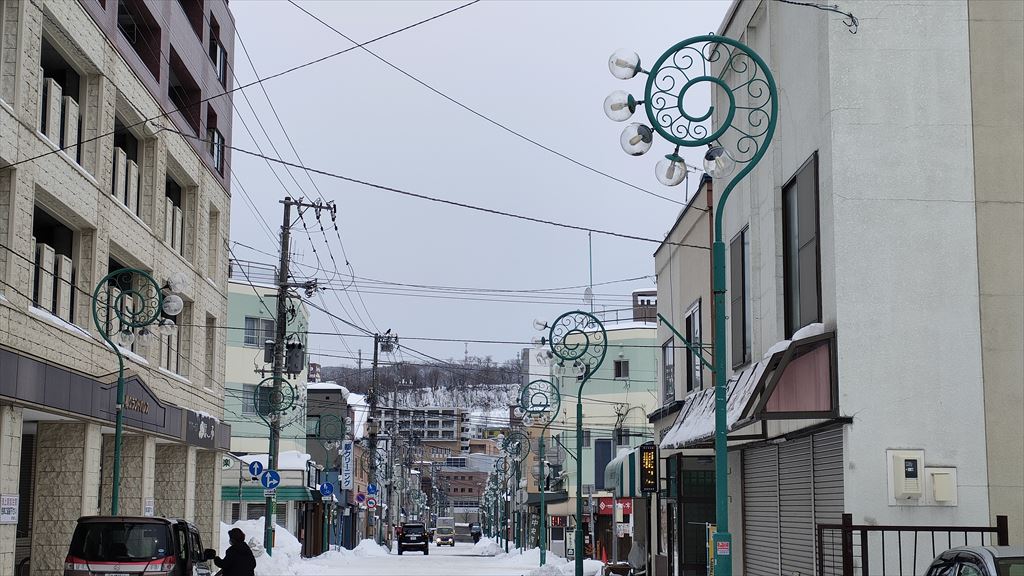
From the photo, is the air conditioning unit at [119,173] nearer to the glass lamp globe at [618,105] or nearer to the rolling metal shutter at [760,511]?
the rolling metal shutter at [760,511]

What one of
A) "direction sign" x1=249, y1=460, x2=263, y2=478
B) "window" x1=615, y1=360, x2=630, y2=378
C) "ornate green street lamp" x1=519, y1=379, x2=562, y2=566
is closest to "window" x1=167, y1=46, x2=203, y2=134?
"direction sign" x1=249, y1=460, x2=263, y2=478

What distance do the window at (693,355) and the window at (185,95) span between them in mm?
17528

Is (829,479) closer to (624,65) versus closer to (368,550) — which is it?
(624,65)

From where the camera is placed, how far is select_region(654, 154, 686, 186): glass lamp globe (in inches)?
536

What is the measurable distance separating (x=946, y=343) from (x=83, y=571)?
12.9 metres

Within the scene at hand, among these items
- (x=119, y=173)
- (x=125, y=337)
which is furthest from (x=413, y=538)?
(x=125, y=337)

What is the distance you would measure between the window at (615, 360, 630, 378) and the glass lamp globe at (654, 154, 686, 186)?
2178 inches

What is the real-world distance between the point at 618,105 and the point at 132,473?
74.9ft

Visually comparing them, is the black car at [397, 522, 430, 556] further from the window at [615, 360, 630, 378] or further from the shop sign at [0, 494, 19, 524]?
the shop sign at [0, 494, 19, 524]

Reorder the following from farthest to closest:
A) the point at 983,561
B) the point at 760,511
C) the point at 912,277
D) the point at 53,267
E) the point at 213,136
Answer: the point at 213,136, the point at 53,267, the point at 760,511, the point at 912,277, the point at 983,561

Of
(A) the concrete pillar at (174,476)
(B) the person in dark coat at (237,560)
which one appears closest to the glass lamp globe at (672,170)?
(B) the person in dark coat at (237,560)

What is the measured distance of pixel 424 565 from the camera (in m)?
49.6

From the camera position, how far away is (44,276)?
25.0 m

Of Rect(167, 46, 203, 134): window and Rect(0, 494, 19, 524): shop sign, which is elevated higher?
Rect(167, 46, 203, 134): window
